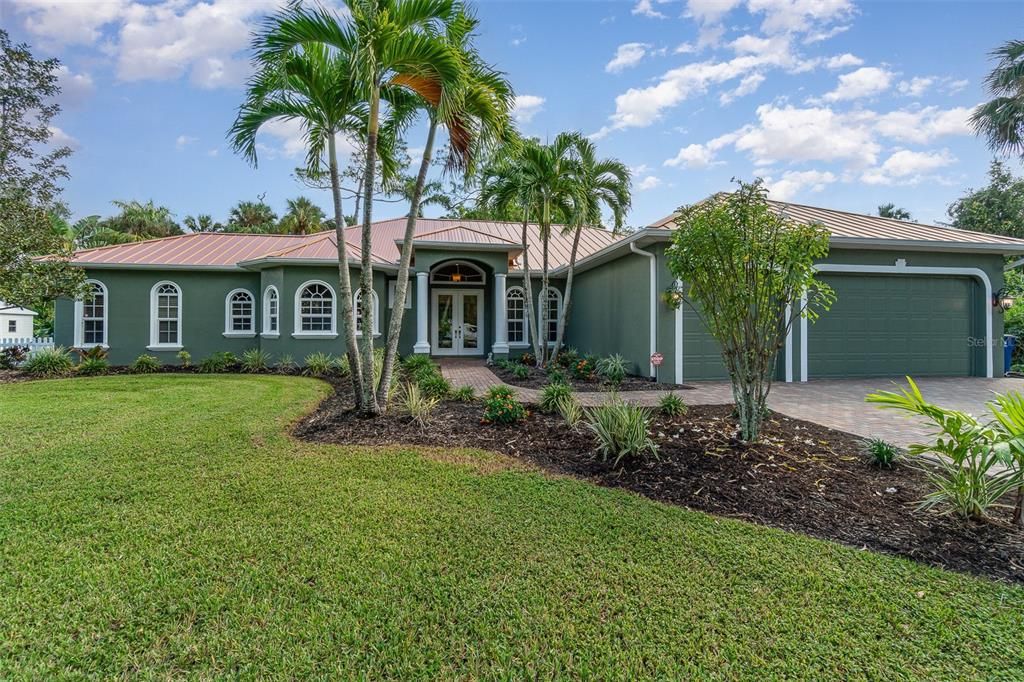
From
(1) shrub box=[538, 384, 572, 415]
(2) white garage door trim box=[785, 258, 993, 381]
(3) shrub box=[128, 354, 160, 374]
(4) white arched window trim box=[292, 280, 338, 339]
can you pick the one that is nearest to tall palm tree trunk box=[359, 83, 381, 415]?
(1) shrub box=[538, 384, 572, 415]

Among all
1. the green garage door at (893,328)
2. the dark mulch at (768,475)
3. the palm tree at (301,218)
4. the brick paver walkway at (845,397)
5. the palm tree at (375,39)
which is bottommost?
the dark mulch at (768,475)

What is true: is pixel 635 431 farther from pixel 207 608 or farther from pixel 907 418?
pixel 907 418

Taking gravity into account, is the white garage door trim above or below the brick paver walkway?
above

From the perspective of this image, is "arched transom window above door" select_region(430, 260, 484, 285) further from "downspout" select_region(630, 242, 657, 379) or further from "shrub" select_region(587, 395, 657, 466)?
"shrub" select_region(587, 395, 657, 466)

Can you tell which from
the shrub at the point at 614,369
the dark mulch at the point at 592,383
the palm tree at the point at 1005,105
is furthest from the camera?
the palm tree at the point at 1005,105

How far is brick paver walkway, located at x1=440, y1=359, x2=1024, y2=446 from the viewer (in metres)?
5.92

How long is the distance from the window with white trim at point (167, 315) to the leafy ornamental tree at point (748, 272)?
48.6ft

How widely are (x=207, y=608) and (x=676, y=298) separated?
28.4ft

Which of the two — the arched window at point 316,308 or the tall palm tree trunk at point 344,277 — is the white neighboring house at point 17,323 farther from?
the tall palm tree trunk at point 344,277

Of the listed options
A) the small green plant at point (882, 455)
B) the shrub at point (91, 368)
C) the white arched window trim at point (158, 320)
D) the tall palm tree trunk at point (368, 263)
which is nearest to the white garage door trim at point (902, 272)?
the small green plant at point (882, 455)

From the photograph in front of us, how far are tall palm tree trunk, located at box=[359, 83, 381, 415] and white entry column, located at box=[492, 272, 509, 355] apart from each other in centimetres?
773

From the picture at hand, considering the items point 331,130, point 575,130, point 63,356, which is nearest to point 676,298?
point 575,130

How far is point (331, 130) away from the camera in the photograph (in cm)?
647

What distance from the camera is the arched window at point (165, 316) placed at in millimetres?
13484
